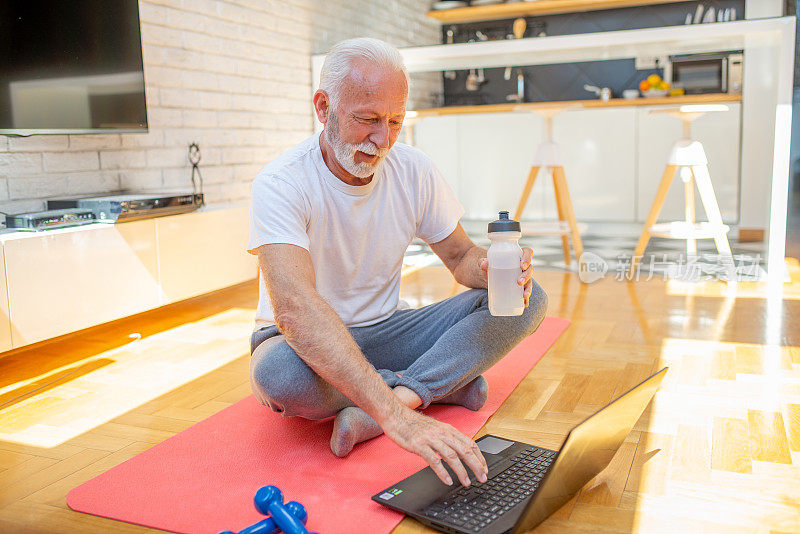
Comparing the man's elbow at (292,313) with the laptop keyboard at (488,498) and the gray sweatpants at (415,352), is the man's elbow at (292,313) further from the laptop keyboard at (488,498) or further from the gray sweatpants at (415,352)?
the laptop keyboard at (488,498)

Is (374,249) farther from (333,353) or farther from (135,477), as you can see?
(135,477)

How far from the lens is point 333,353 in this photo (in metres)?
1.36

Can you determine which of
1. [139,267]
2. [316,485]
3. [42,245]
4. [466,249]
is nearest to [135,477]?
[316,485]

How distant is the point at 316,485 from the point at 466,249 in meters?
0.70

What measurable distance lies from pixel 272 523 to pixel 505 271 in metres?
0.67

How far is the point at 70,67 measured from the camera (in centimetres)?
284

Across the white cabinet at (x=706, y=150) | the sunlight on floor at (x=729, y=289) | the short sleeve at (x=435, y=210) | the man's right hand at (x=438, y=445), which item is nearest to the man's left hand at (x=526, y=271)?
the short sleeve at (x=435, y=210)

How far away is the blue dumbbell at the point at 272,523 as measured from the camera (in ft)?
4.04

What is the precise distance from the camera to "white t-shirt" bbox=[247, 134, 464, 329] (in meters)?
A: 1.58

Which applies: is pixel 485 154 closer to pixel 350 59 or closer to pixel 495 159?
pixel 495 159

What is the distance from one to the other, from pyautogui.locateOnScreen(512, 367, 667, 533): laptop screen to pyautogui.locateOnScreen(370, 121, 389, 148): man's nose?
0.67 metres

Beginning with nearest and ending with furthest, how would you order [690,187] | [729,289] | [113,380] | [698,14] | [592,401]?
[592,401]
[113,380]
[729,289]
[690,187]
[698,14]

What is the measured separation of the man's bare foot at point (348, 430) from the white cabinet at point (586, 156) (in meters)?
4.14

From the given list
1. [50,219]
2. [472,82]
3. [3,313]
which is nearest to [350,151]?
[3,313]
